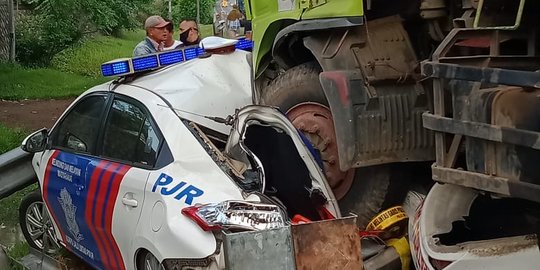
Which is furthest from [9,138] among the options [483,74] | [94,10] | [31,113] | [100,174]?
[483,74]

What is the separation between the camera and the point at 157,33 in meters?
8.00

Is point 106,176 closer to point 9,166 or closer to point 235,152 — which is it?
point 235,152

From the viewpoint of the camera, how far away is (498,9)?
141 inches

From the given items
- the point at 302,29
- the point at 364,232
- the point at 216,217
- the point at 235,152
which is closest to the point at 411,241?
the point at 364,232

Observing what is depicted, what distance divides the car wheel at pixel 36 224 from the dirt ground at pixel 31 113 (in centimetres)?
578

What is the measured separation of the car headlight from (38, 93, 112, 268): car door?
1366mm

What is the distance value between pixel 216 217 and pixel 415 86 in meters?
1.62

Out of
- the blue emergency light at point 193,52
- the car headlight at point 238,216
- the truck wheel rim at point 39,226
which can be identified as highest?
the blue emergency light at point 193,52

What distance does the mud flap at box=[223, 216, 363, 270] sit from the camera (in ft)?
12.5

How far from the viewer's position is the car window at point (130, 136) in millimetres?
4824

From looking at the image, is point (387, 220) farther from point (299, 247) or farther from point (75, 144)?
point (75, 144)

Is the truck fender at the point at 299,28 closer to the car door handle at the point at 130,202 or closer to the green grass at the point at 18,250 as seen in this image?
the car door handle at the point at 130,202

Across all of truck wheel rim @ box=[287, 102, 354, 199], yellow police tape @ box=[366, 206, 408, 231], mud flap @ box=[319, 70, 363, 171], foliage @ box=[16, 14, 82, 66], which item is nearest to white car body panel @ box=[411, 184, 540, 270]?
yellow police tape @ box=[366, 206, 408, 231]

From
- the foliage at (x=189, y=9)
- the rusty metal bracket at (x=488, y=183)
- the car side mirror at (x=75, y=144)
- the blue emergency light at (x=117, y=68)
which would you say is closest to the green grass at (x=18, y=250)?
the car side mirror at (x=75, y=144)
